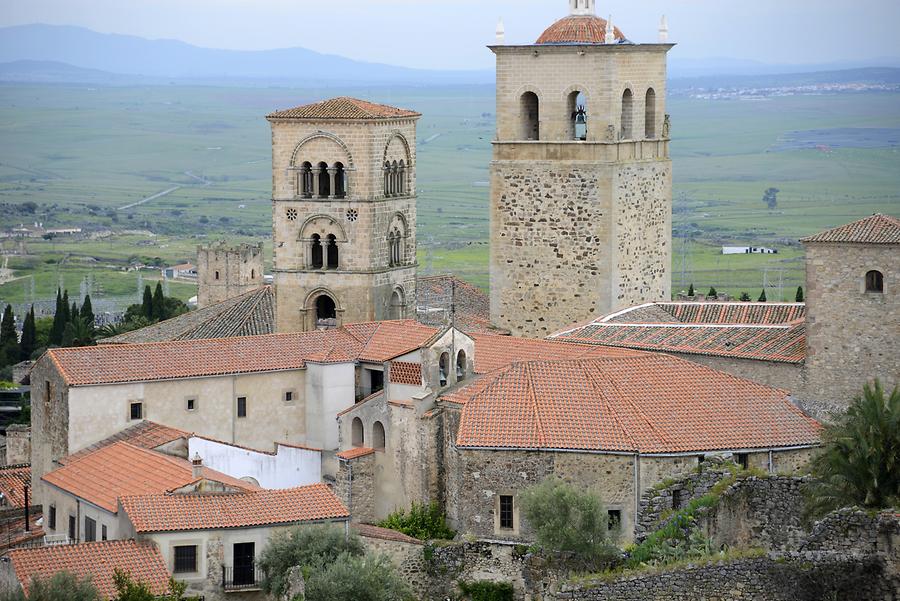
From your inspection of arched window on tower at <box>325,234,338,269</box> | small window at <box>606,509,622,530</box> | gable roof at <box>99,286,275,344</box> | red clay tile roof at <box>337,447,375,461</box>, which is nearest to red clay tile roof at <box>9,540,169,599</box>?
red clay tile roof at <box>337,447,375,461</box>

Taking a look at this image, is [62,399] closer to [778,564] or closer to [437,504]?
[437,504]

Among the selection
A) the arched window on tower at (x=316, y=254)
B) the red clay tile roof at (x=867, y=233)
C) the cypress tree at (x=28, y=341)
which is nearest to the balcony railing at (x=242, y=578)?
the red clay tile roof at (x=867, y=233)

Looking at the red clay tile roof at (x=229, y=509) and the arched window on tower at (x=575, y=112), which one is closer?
the red clay tile roof at (x=229, y=509)

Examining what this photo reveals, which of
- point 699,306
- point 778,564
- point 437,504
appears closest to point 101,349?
point 437,504

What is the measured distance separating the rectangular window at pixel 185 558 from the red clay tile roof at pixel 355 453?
20.0 feet

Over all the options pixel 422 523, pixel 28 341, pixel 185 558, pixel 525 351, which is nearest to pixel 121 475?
pixel 185 558

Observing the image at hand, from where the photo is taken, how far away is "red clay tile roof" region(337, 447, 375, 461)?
131ft

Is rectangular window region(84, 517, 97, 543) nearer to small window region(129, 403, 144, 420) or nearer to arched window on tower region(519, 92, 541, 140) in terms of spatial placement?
small window region(129, 403, 144, 420)

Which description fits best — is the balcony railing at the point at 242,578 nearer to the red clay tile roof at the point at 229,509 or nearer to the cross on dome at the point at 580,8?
the red clay tile roof at the point at 229,509

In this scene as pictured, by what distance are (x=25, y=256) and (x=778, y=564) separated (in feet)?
426

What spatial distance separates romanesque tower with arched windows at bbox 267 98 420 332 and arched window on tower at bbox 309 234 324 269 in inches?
1.0

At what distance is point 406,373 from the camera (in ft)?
133

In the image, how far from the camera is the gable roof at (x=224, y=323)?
165 ft

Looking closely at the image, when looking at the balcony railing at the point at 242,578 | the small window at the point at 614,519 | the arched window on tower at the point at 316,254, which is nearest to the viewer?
the balcony railing at the point at 242,578
